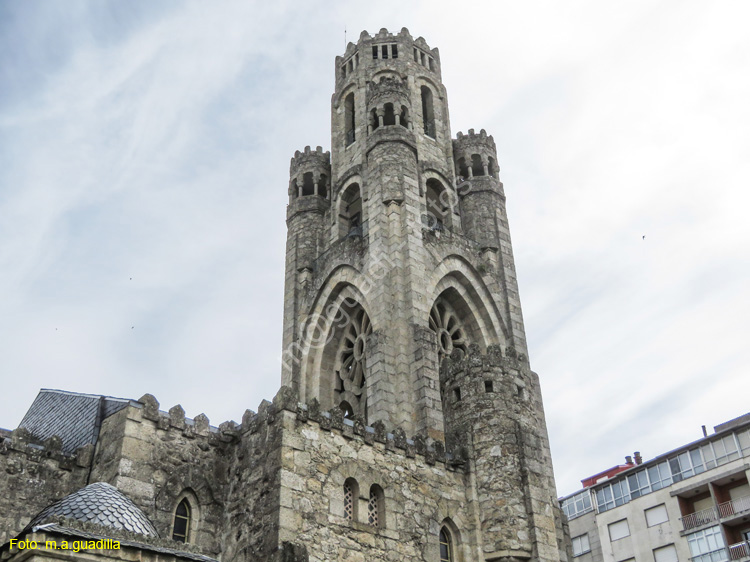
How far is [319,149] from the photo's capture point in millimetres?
36500

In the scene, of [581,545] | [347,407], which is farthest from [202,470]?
[581,545]

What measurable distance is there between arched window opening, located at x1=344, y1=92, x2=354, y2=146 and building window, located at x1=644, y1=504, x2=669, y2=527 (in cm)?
2178

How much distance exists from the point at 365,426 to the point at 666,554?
23.3 meters

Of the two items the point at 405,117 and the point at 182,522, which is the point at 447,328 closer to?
the point at 405,117

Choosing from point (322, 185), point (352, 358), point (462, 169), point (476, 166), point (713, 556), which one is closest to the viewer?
point (352, 358)

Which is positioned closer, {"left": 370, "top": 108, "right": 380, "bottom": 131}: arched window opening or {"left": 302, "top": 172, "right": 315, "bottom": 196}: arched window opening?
{"left": 370, "top": 108, "right": 380, "bottom": 131}: arched window opening

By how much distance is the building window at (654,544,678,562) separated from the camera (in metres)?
36.1

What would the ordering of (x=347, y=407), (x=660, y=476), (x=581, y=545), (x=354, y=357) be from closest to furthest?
(x=347, y=407), (x=354, y=357), (x=660, y=476), (x=581, y=545)

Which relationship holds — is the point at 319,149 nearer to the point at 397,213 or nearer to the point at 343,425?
the point at 397,213

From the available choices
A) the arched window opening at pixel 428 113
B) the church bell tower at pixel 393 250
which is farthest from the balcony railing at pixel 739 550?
the arched window opening at pixel 428 113

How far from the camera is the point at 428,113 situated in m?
36.0

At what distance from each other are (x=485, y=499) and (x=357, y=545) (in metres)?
4.19

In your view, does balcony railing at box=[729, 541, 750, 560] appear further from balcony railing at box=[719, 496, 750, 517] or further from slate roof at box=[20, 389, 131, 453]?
slate roof at box=[20, 389, 131, 453]

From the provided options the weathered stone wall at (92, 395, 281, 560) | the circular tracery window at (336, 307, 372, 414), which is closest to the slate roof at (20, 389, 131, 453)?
the weathered stone wall at (92, 395, 281, 560)
